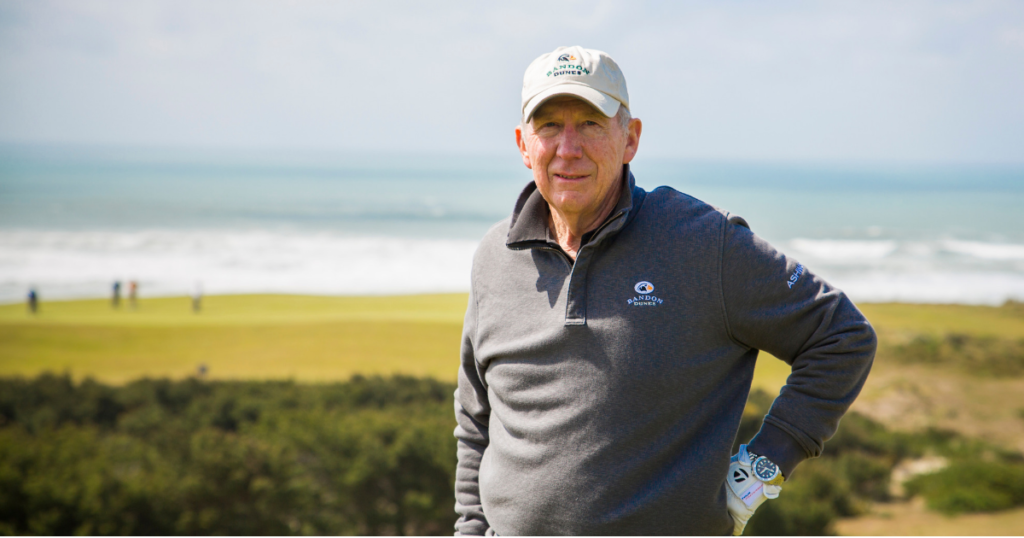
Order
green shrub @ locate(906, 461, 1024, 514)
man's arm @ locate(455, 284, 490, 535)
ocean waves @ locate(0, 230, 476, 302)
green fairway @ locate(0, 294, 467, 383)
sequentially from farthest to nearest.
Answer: ocean waves @ locate(0, 230, 476, 302) < green fairway @ locate(0, 294, 467, 383) < green shrub @ locate(906, 461, 1024, 514) < man's arm @ locate(455, 284, 490, 535)

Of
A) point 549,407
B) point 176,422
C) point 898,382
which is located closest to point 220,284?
point 176,422

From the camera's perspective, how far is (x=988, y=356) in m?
10.6

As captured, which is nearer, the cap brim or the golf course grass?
the cap brim

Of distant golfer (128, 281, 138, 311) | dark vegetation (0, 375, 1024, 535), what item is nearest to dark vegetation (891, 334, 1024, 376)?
dark vegetation (0, 375, 1024, 535)

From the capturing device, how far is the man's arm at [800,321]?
1484 mm

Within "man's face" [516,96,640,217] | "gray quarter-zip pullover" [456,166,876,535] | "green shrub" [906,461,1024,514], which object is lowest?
"green shrub" [906,461,1024,514]

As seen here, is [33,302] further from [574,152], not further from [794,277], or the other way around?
[794,277]

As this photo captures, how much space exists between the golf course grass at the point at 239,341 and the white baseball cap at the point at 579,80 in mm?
7358

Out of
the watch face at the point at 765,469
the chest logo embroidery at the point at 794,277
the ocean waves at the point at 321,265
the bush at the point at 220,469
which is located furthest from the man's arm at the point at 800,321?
the ocean waves at the point at 321,265

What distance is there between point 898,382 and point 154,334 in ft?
36.6

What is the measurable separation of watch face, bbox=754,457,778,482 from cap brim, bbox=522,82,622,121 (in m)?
0.90

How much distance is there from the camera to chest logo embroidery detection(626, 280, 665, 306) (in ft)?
5.01

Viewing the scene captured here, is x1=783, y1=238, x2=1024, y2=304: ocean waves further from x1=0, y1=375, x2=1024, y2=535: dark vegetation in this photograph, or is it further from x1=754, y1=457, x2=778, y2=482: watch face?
x1=754, y1=457, x2=778, y2=482: watch face

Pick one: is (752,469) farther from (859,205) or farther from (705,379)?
(859,205)
